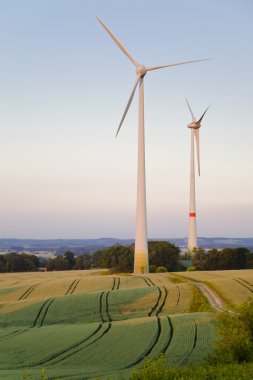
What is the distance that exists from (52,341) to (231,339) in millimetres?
15137

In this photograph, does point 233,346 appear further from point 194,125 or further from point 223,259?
point 194,125

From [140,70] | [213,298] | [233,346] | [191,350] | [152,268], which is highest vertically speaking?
[140,70]

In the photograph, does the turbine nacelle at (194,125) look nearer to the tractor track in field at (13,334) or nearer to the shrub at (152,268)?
the shrub at (152,268)

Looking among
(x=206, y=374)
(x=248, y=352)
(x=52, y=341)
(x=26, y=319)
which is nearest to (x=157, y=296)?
(x=26, y=319)

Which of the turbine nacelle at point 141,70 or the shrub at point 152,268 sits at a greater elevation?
the turbine nacelle at point 141,70

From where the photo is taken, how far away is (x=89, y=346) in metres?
36.7

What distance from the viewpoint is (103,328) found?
138ft

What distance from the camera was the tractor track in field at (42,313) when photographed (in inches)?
1982

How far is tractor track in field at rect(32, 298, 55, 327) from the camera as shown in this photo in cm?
5033

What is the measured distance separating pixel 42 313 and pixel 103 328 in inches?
512

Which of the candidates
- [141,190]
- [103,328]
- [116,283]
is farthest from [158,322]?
[141,190]

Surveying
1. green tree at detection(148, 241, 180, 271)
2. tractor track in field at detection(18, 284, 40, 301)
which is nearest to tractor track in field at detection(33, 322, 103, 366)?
tractor track in field at detection(18, 284, 40, 301)

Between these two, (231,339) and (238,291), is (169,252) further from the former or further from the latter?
(231,339)

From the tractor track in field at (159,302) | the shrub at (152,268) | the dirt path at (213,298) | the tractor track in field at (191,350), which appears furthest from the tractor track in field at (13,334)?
the shrub at (152,268)
